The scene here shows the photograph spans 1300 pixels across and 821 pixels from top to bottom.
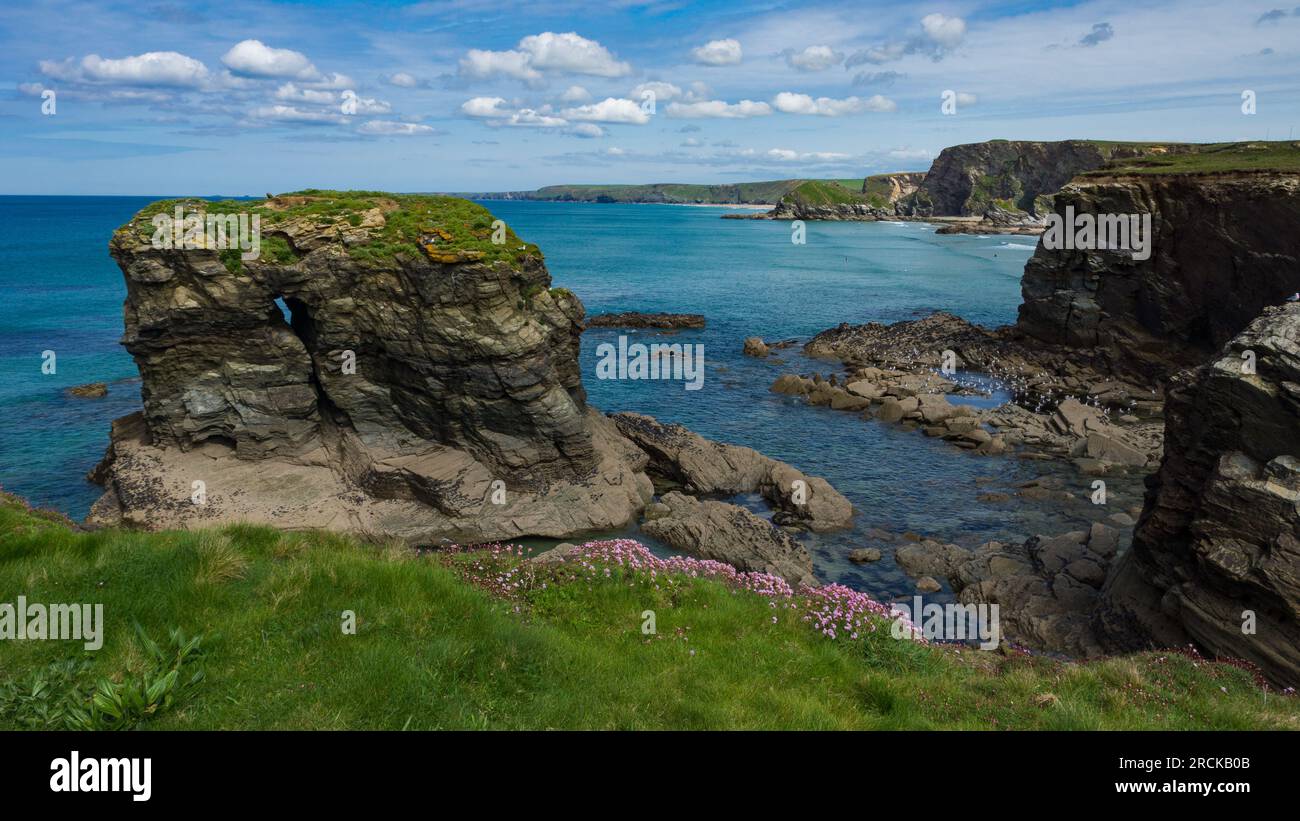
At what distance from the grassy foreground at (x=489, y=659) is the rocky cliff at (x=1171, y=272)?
4547 cm

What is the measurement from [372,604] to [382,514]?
18.9 metres

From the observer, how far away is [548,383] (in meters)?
31.1

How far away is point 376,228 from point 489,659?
2410cm

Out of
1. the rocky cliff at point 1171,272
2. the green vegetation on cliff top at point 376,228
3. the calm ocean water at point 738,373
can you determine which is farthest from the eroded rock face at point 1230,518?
the rocky cliff at point 1171,272

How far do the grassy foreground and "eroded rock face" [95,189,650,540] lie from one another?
1515 centimetres

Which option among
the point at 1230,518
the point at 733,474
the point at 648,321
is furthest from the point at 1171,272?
the point at 1230,518

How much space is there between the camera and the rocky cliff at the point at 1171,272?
47.3 meters

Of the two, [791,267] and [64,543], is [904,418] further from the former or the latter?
[791,267]

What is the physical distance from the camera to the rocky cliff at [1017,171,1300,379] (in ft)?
155

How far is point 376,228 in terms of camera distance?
97.6 ft

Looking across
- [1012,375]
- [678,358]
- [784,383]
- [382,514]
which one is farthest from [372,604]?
[1012,375]

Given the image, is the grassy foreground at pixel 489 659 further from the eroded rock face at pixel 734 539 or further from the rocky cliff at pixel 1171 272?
the rocky cliff at pixel 1171 272

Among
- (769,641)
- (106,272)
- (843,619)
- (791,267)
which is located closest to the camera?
(769,641)
